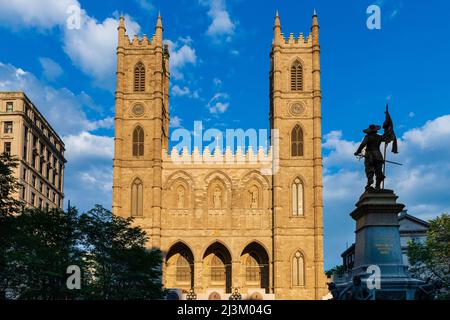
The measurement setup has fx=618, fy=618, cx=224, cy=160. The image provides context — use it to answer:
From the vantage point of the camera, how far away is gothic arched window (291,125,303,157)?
221 ft

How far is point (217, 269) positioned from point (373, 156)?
53280mm

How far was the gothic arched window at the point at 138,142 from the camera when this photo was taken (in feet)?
222

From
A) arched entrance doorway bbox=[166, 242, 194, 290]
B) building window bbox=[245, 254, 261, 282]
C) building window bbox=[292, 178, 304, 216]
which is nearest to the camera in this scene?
building window bbox=[292, 178, 304, 216]

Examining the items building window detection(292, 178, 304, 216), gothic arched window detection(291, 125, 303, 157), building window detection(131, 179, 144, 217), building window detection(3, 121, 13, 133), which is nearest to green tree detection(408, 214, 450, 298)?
building window detection(292, 178, 304, 216)

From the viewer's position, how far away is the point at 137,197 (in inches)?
2616

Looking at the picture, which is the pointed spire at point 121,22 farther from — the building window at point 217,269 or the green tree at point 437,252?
the green tree at point 437,252

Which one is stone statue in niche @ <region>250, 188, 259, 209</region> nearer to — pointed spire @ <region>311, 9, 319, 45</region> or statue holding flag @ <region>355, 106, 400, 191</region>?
pointed spire @ <region>311, 9, 319, 45</region>

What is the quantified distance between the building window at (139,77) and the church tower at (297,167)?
48.7 ft

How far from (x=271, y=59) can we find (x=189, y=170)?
16677mm

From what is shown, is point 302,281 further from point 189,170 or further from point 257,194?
point 189,170

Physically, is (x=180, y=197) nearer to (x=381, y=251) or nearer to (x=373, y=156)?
(x=373, y=156)

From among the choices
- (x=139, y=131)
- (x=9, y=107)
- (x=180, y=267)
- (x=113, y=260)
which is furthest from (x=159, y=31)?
(x=113, y=260)

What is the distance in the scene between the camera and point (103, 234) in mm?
38094

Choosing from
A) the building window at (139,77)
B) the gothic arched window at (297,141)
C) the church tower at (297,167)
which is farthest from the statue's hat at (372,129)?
the building window at (139,77)
